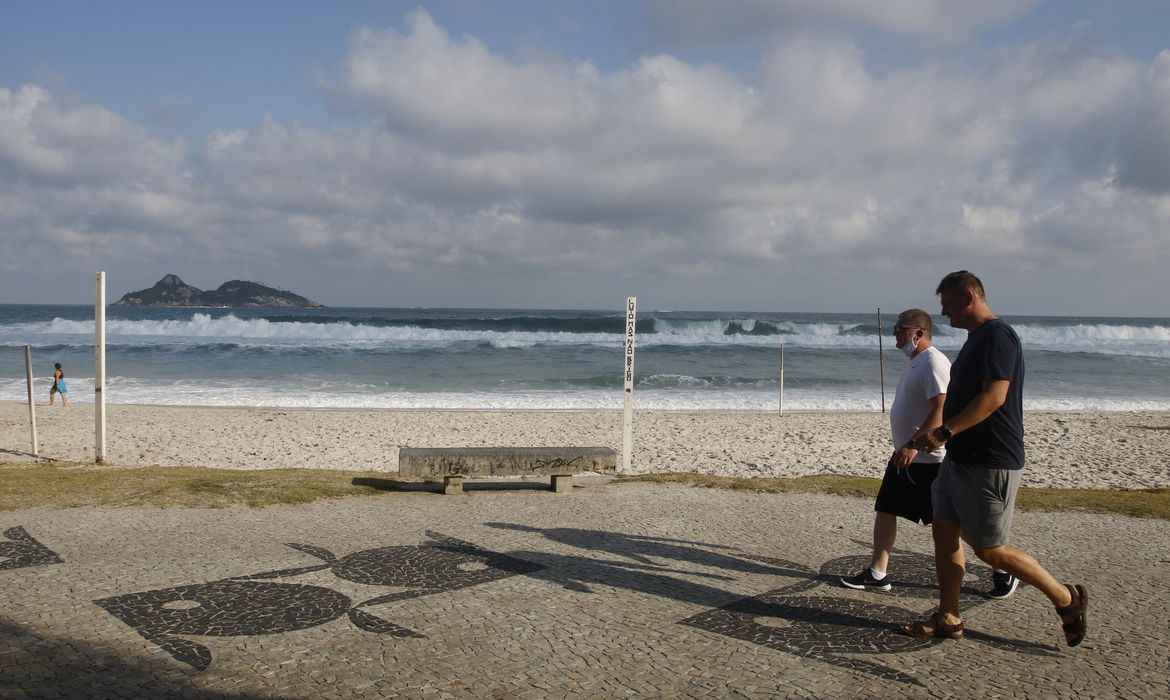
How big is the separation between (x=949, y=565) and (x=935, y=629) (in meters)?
0.35

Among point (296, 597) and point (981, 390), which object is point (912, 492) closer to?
point (981, 390)

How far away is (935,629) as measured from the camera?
4.09 metres

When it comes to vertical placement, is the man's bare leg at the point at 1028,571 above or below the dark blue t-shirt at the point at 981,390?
below

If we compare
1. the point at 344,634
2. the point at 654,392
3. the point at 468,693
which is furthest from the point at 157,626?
the point at 654,392

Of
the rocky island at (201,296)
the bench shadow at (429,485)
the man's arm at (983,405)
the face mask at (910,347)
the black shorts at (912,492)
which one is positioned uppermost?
the rocky island at (201,296)

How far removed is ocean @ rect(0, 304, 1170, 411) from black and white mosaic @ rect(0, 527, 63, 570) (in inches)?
538

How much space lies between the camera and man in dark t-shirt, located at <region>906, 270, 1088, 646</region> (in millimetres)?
3701

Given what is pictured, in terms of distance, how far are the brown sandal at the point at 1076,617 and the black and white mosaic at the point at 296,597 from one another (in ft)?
9.77

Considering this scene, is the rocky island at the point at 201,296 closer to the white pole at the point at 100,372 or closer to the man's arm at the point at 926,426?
the white pole at the point at 100,372

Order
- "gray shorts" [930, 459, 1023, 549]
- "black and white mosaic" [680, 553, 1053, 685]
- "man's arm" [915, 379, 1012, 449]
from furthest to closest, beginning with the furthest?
"black and white mosaic" [680, 553, 1053, 685], "gray shorts" [930, 459, 1023, 549], "man's arm" [915, 379, 1012, 449]

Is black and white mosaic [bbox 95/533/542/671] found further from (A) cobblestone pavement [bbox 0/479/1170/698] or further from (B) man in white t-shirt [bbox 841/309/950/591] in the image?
(B) man in white t-shirt [bbox 841/309/950/591]

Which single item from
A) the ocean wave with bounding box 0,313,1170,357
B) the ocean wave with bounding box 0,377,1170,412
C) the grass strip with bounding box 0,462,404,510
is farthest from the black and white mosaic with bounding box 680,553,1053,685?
the ocean wave with bounding box 0,313,1170,357

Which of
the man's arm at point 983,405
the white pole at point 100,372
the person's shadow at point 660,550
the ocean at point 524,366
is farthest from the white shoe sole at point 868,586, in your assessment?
the ocean at point 524,366

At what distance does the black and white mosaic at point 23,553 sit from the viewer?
5062 millimetres
